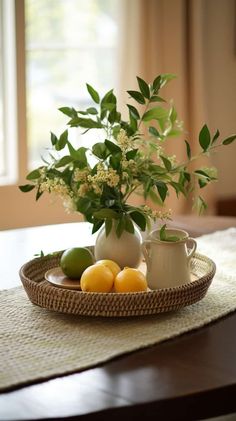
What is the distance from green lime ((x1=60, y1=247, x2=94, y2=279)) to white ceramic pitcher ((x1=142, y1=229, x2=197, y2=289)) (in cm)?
15

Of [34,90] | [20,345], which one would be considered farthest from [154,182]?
[34,90]

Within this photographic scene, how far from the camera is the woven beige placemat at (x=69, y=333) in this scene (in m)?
1.41

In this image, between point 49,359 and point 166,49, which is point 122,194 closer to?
point 49,359

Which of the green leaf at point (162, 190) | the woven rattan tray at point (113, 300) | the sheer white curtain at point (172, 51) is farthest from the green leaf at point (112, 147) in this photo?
the sheer white curtain at point (172, 51)

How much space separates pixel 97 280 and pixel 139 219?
21 cm

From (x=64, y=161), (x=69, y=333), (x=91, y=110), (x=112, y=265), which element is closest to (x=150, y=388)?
(x=69, y=333)

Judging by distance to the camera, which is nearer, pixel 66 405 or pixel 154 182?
pixel 66 405

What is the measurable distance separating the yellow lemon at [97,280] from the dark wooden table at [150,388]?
0.72 ft

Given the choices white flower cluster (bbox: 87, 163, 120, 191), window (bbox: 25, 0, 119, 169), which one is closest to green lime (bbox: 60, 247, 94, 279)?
white flower cluster (bbox: 87, 163, 120, 191)

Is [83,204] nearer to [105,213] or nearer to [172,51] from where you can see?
[105,213]

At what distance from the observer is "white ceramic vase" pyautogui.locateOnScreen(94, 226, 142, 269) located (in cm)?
186

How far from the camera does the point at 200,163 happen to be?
447 cm

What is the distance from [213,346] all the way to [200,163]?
3022mm

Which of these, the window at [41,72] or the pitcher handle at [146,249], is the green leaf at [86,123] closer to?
the pitcher handle at [146,249]
